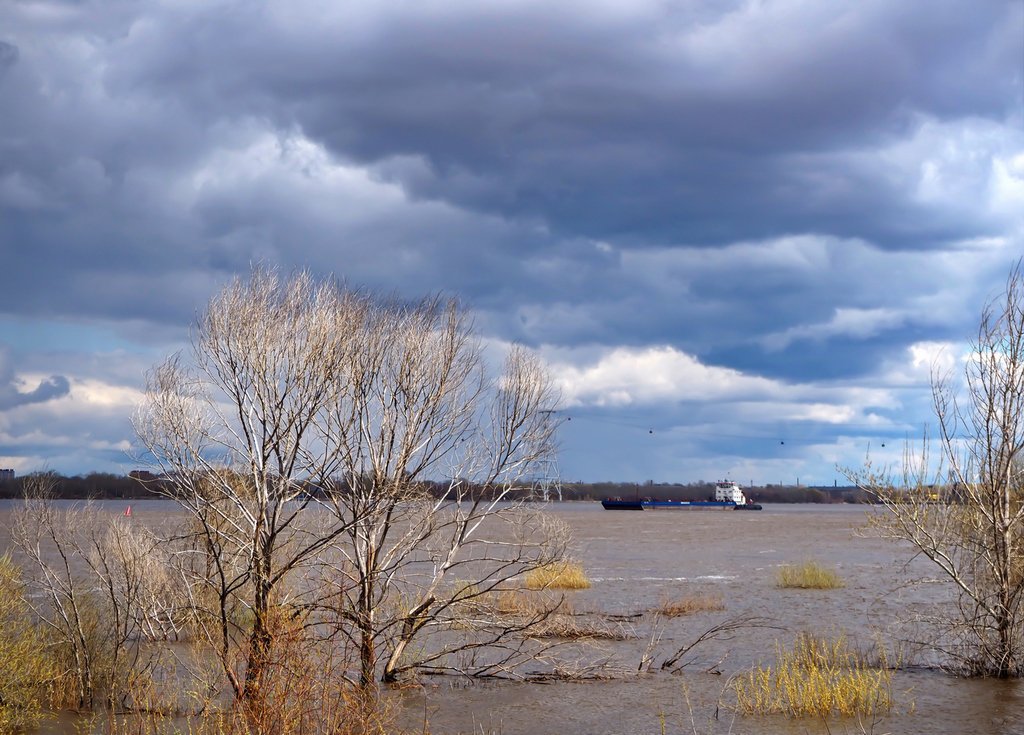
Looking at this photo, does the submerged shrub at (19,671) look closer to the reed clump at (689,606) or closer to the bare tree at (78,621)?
the bare tree at (78,621)

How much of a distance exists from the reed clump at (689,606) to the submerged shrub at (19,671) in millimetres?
18001

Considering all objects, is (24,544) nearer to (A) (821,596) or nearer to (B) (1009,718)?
(B) (1009,718)

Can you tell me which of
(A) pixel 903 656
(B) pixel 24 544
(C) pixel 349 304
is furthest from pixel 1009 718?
(B) pixel 24 544

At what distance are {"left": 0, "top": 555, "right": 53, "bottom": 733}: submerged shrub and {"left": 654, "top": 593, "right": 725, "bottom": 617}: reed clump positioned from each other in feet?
59.1

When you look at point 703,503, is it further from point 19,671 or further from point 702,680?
point 19,671

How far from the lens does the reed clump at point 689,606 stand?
96.8 feet

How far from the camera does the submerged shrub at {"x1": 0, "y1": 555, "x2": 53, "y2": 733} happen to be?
1500 cm

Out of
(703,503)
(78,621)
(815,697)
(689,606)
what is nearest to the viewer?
(815,697)

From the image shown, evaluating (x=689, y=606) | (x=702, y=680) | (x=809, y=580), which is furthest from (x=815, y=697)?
(x=809, y=580)

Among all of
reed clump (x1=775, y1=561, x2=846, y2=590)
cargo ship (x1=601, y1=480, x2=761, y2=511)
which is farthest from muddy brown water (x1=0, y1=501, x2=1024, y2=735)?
cargo ship (x1=601, y1=480, x2=761, y2=511)

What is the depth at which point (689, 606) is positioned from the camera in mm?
30344

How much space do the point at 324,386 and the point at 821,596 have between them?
2556cm

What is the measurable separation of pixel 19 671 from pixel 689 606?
2021 cm

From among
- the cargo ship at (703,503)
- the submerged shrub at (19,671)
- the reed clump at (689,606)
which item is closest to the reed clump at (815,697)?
the reed clump at (689,606)
